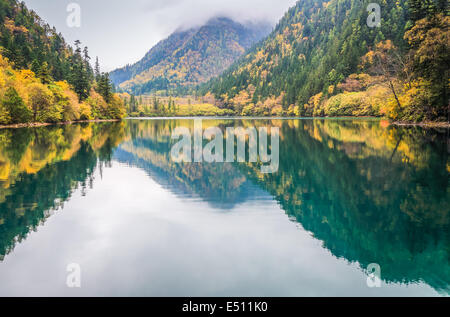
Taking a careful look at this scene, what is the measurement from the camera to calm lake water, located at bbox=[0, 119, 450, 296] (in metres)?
6.38

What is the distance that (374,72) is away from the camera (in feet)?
233

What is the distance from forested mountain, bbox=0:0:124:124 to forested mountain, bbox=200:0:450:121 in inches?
2297

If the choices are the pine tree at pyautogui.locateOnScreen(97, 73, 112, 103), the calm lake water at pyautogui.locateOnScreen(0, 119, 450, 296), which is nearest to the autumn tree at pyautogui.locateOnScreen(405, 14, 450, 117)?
the calm lake water at pyautogui.locateOnScreen(0, 119, 450, 296)

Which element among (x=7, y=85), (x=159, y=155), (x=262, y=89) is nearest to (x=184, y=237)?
(x=159, y=155)

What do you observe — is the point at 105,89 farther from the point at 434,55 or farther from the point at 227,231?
the point at 227,231

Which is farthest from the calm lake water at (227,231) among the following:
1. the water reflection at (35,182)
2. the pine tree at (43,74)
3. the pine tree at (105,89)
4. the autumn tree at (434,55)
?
the pine tree at (105,89)

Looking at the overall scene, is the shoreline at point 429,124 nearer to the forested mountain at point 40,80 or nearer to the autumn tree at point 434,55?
the autumn tree at point 434,55

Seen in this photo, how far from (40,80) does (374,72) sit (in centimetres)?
7350

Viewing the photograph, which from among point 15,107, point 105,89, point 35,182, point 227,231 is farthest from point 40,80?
point 227,231

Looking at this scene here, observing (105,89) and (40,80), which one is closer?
(40,80)

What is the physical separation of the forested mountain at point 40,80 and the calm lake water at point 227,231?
45887 millimetres

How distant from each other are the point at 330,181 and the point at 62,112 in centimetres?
7021

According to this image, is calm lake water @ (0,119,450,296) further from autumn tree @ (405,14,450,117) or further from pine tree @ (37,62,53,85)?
pine tree @ (37,62,53,85)

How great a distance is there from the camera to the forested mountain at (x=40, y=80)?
5509cm
